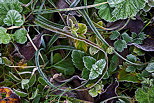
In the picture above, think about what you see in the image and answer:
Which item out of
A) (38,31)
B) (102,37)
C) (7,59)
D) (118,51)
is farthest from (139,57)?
(7,59)

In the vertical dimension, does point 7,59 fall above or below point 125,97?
above

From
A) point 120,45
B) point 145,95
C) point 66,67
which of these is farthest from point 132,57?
point 66,67

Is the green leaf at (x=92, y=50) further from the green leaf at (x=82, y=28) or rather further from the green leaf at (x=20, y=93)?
the green leaf at (x=20, y=93)

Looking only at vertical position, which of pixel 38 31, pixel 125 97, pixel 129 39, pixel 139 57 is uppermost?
pixel 38 31

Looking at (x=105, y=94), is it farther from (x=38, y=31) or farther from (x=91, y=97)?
(x=38, y=31)

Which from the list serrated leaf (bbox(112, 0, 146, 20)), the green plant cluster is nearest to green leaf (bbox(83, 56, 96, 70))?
the green plant cluster

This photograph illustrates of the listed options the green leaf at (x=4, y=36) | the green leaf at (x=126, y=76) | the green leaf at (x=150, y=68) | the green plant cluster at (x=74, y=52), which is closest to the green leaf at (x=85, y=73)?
the green plant cluster at (x=74, y=52)

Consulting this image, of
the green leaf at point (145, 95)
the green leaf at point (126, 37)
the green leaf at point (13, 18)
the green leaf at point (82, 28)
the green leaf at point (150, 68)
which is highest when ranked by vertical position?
the green leaf at point (13, 18)
